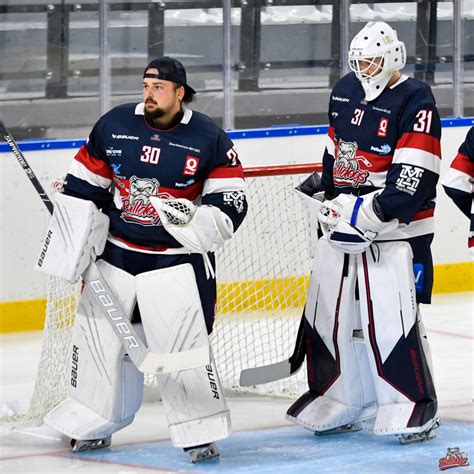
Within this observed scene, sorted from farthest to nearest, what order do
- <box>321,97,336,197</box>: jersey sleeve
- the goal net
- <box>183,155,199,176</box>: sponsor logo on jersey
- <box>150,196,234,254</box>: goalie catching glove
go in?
the goal net, <box>321,97,336,197</box>: jersey sleeve, <box>183,155,199,176</box>: sponsor logo on jersey, <box>150,196,234,254</box>: goalie catching glove

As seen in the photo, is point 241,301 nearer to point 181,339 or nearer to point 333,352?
point 333,352

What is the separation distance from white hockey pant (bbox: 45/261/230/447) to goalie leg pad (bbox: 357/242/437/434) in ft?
1.64

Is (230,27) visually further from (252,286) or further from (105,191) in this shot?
(105,191)

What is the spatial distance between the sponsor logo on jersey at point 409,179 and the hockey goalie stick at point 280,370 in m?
0.64

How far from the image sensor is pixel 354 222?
163 inches

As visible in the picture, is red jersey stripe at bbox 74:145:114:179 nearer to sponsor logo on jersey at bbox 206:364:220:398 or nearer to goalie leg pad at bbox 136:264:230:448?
goalie leg pad at bbox 136:264:230:448

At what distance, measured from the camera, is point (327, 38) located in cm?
716

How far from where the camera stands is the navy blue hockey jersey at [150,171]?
4.06m

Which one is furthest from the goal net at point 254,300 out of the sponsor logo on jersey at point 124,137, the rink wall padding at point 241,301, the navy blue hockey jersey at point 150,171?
the sponsor logo on jersey at point 124,137

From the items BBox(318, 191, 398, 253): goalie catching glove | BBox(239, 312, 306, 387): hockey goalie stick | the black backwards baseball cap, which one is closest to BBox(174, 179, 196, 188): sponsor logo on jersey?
the black backwards baseball cap

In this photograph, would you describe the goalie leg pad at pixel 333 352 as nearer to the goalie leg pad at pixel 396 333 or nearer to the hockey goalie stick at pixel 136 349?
the goalie leg pad at pixel 396 333

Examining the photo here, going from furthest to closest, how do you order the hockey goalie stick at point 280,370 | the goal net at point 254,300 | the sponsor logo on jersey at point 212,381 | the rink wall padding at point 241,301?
1. the rink wall padding at point 241,301
2. the goal net at point 254,300
3. the hockey goalie stick at point 280,370
4. the sponsor logo on jersey at point 212,381

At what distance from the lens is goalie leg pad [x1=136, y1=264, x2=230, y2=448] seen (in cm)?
409

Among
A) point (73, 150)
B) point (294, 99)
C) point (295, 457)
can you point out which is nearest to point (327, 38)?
point (294, 99)
